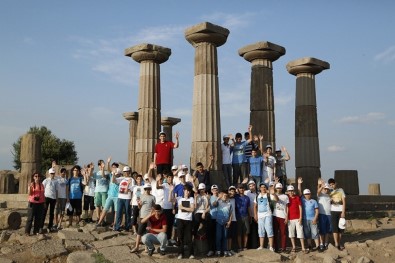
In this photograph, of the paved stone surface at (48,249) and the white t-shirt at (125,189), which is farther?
the white t-shirt at (125,189)

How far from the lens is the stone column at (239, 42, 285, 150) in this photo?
20094 millimetres

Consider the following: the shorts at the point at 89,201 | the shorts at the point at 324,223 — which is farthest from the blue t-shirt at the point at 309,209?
the shorts at the point at 89,201

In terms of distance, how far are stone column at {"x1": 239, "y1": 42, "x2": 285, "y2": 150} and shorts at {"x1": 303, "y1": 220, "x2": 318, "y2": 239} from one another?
7.35 metres

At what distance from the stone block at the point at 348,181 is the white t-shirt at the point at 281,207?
1120cm

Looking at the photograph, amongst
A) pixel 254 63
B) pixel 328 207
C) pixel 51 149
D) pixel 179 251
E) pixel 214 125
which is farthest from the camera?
pixel 51 149

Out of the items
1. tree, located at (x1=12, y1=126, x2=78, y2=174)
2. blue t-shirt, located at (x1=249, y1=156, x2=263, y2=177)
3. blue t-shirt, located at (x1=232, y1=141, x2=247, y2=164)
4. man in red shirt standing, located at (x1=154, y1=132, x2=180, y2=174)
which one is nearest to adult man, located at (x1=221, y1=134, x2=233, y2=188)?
blue t-shirt, located at (x1=232, y1=141, x2=247, y2=164)

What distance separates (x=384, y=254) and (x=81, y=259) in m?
8.10

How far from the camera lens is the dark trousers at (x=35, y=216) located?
13.4m

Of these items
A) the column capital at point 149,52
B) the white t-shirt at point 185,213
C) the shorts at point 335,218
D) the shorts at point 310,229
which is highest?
the column capital at point 149,52

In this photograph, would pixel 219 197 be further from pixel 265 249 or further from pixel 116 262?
pixel 116 262

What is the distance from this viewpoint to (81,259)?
37.7ft

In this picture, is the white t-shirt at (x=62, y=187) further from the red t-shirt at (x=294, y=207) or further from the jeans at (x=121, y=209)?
the red t-shirt at (x=294, y=207)

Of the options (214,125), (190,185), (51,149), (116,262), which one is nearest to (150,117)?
(214,125)

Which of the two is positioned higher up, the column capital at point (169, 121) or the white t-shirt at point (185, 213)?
the column capital at point (169, 121)
